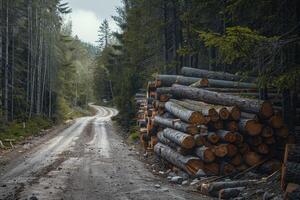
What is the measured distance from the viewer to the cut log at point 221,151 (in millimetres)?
11320

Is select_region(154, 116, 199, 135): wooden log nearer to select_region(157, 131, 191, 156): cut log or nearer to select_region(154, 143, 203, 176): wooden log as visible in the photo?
select_region(157, 131, 191, 156): cut log

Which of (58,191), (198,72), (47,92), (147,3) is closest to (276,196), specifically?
(58,191)

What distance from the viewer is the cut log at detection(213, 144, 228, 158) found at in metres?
11.3

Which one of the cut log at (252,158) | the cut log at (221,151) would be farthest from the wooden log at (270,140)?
the cut log at (221,151)

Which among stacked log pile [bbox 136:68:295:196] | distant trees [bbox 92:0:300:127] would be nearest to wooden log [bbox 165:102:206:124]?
stacked log pile [bbox 136:68:295:196]

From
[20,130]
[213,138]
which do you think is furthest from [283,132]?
[20,130]

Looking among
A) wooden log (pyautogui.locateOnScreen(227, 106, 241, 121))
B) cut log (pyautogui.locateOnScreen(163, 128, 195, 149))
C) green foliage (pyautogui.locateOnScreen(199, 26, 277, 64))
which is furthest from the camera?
cut log (pyautogui.locateOnScreen(163, 128, 195, 149))

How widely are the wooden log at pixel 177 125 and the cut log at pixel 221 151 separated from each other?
3.43ft

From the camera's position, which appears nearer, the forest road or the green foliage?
the green foliage

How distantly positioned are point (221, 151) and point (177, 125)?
8.90 feet

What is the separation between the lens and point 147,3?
2664 centimetres

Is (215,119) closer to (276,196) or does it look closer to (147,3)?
(276,196)

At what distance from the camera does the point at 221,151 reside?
1132 centimetres

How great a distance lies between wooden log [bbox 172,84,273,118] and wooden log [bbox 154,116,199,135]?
4.30ft
